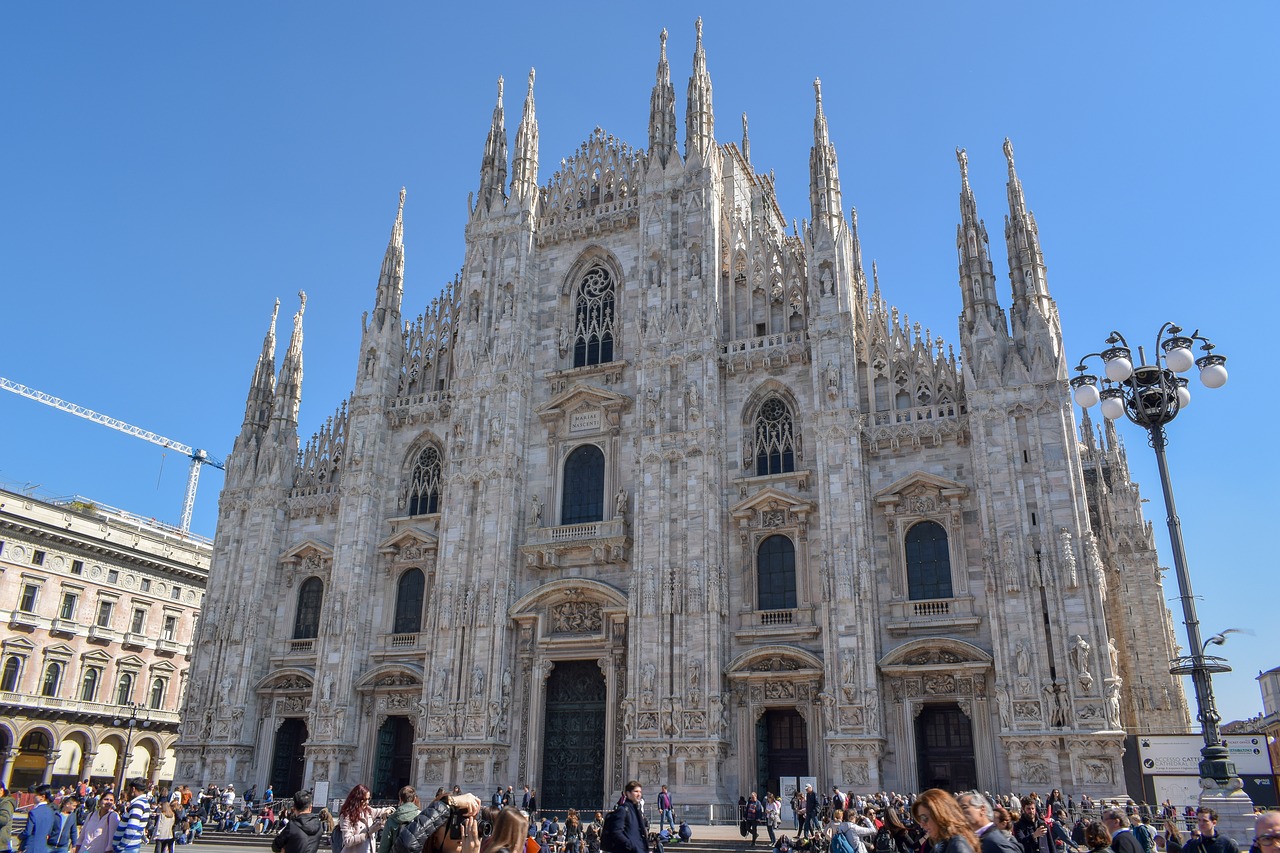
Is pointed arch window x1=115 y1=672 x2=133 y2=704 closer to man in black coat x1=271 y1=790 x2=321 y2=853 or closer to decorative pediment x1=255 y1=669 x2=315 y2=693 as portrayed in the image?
decorative pediment x1=255 y1=669 x2=315 y2=693

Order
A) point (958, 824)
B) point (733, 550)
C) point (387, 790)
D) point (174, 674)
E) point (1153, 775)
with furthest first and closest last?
point (174, 674) < point (387, 790) < point (733, 550) < point (1153, 775) < point (958, 824)

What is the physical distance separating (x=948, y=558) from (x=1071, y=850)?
12500mm

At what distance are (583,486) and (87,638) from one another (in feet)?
94.7

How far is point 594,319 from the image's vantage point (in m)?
34.2

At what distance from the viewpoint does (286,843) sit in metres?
8.77

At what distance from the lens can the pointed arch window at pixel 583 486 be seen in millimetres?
31625

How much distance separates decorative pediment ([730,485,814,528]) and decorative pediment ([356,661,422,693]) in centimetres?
1129

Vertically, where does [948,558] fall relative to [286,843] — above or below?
above

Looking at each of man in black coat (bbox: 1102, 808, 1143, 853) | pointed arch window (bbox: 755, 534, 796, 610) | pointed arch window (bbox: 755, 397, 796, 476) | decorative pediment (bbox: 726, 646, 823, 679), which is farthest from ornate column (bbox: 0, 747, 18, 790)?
man in black coat (bbox: 1102, 808, 1143, 853)

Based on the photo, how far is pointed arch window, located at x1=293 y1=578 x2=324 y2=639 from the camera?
112ft

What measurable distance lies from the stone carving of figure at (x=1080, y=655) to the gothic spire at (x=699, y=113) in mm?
19101

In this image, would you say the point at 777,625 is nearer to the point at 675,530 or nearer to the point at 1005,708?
the point at 675,530

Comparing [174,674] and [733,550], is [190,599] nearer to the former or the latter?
[174,674]

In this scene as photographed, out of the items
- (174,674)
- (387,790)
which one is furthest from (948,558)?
(174,674)
